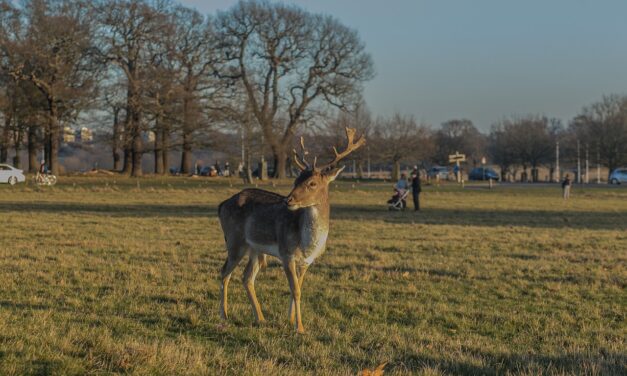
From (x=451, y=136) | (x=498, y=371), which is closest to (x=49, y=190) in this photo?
(x=498, y=371)

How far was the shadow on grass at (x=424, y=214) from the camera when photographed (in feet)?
77.7

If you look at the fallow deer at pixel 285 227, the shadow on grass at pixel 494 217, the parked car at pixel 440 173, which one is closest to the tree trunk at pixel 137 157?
the shadow on grass at pixel 494 217

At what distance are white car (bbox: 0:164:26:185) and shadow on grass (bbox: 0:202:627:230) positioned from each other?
18.3 metres

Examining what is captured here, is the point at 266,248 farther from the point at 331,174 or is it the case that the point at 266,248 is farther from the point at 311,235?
the point at 331,174

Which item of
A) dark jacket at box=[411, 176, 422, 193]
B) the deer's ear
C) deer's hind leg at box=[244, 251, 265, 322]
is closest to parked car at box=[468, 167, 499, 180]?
dark jacket at box=[411, 176, 422, 193]

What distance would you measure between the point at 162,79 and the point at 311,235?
47337 millimetres

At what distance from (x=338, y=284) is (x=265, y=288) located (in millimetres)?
1320

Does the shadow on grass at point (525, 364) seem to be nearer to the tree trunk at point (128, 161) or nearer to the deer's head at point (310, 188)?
the deer's head at point (310, 188)

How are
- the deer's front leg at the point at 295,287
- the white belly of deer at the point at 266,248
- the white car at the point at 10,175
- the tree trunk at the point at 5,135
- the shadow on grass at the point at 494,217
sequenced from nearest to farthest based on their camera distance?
the deer's front leg at the point at 295,287 → the white belly of deer at the point at 266,248 → the shadow on grass at the point at 494,217 → the white car at the point at 10,175 → the tree trunk at the point at 5,135

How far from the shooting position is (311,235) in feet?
25.5

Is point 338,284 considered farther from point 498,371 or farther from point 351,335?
point 498,371

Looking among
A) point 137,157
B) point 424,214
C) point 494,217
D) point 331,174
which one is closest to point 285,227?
point 331,174

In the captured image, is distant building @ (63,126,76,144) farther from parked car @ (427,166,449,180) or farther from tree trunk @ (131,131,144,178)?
parked car @ (427,166,449,180)

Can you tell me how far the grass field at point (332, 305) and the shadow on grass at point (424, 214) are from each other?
352cm
